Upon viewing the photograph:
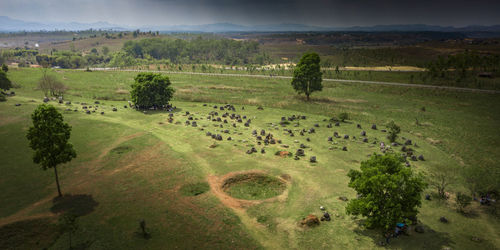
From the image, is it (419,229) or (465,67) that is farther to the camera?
(465,67)

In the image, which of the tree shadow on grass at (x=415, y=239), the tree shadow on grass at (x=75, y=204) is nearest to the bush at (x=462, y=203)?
the tree shadow on grass at (x=415, y=239)

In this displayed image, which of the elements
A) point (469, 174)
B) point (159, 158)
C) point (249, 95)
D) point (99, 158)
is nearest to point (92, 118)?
point (99, 158)

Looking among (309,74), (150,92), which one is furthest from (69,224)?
(309,74)

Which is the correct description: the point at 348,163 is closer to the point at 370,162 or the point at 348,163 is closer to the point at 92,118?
the point at 370,162

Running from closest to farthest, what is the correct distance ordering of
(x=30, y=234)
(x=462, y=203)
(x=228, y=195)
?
(x=30, y=234), (x=462, y=203), (x=228, y=195)

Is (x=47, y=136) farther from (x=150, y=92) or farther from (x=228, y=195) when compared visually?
(x=150, y=92)

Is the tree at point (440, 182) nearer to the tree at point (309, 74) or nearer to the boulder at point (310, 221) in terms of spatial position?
the boulder at point (310, 221)
